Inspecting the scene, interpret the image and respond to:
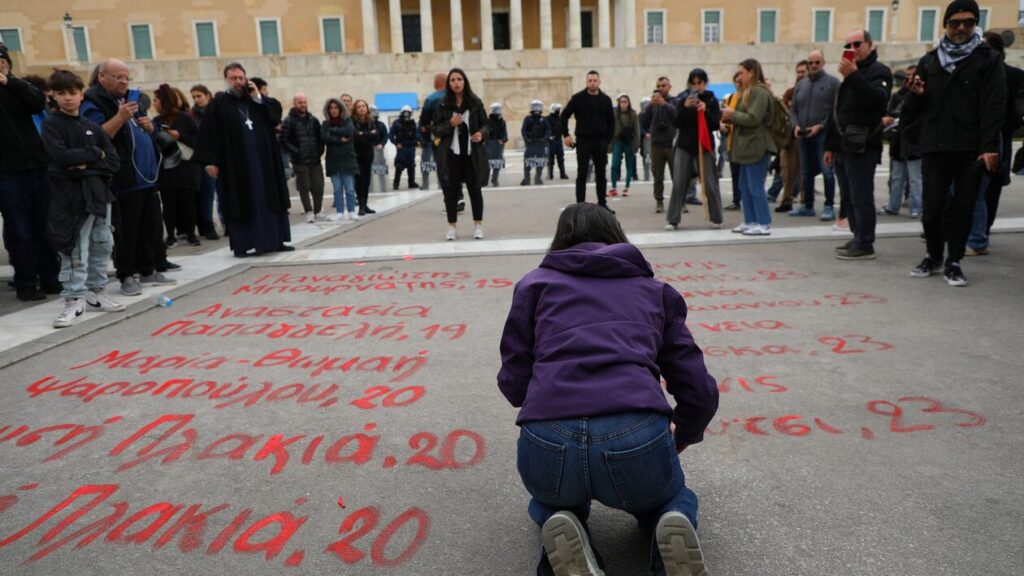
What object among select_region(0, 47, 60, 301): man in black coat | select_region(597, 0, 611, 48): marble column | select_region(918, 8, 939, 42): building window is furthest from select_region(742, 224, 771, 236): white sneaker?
select_region(918, 8, 939, 42): building window

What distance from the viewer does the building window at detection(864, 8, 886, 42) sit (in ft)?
184

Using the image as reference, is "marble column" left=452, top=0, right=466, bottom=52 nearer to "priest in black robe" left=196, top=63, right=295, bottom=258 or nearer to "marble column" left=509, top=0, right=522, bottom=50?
"marble column" left=509, top=0, right=522, bottom=50

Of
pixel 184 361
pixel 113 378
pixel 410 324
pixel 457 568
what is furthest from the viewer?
pixel 410 324

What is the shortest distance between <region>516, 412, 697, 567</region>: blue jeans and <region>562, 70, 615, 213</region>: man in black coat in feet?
27.9

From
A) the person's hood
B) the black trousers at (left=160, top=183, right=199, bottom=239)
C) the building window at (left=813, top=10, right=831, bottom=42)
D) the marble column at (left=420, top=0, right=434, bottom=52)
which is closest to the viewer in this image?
the person's hood

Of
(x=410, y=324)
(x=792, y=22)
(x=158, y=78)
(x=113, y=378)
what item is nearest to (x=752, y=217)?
(x=410, y=324)

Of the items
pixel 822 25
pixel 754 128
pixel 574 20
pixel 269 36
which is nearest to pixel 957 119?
pixel 754 128

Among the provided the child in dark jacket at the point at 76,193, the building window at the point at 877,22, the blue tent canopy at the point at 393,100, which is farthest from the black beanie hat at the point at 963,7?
the building window at the point at 877,22

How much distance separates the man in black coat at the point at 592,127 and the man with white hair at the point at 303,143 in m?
3.91

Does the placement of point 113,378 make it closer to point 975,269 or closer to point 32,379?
point 32,379

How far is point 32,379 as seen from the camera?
453 centimetres

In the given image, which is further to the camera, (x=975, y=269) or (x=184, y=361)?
(x=975, y=269)

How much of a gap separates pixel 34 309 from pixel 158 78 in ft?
125

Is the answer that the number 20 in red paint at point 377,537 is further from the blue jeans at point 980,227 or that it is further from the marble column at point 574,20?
the marble column at point 574,20
